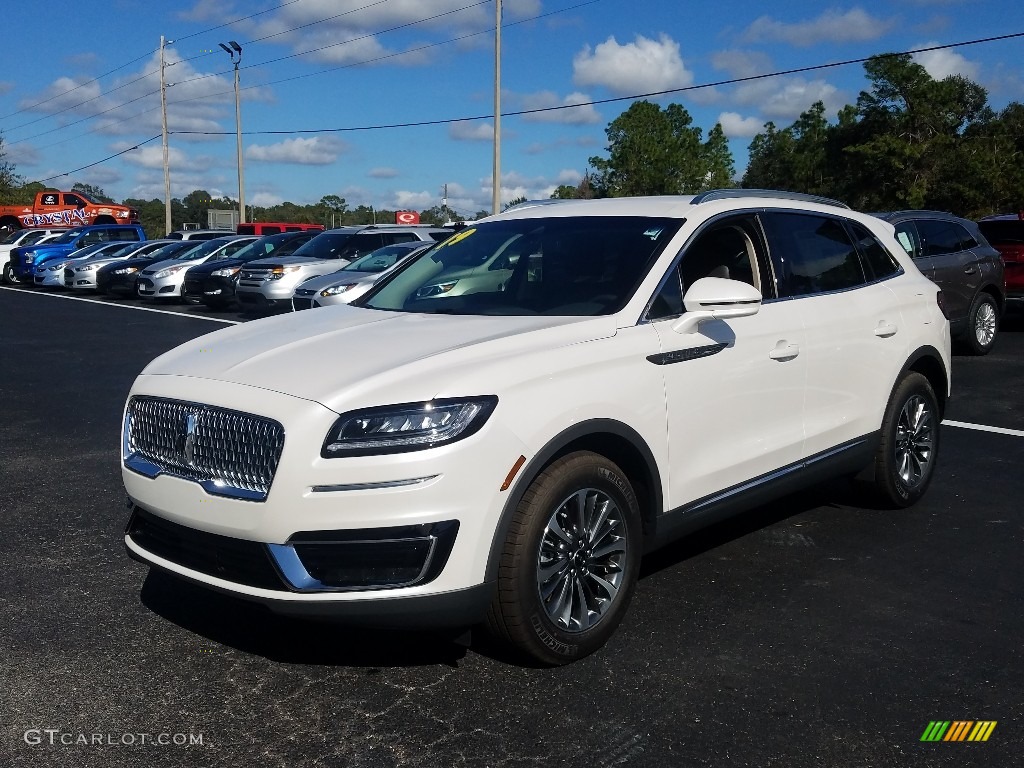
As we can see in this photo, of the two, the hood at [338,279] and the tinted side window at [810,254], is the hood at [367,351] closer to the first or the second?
the tinted side window at [810,254]

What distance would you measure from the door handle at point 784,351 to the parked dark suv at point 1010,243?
11026 millimetres

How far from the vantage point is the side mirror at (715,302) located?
4293 mm

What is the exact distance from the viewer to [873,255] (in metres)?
6.00

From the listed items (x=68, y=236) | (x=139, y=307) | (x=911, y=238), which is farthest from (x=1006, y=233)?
(x=68, y=236)

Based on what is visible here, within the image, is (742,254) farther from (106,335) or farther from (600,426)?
(106,335)

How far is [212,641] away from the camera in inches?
165

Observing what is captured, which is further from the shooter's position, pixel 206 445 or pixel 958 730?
pixel 206 445

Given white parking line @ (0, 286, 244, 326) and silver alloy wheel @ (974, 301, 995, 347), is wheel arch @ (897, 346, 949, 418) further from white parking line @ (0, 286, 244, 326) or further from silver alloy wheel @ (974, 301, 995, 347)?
white parking line @ (0, 286, 244, 326)

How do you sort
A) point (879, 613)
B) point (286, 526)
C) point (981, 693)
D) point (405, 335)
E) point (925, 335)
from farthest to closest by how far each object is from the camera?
point (925, 335) → point (879, 613) → point (405, 335) → point (981, 693) → point (286, 526)

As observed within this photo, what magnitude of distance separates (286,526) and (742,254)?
2.70 metres

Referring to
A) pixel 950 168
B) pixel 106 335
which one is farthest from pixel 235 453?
pixel 950 168

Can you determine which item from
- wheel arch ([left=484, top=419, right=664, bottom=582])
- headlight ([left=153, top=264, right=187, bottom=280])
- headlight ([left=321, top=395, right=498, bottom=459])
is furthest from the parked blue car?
headlight ([left=321, top=395, right=498, bottom=459])

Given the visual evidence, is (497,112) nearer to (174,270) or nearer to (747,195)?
(174,270)

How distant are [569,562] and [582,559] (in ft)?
0.24
